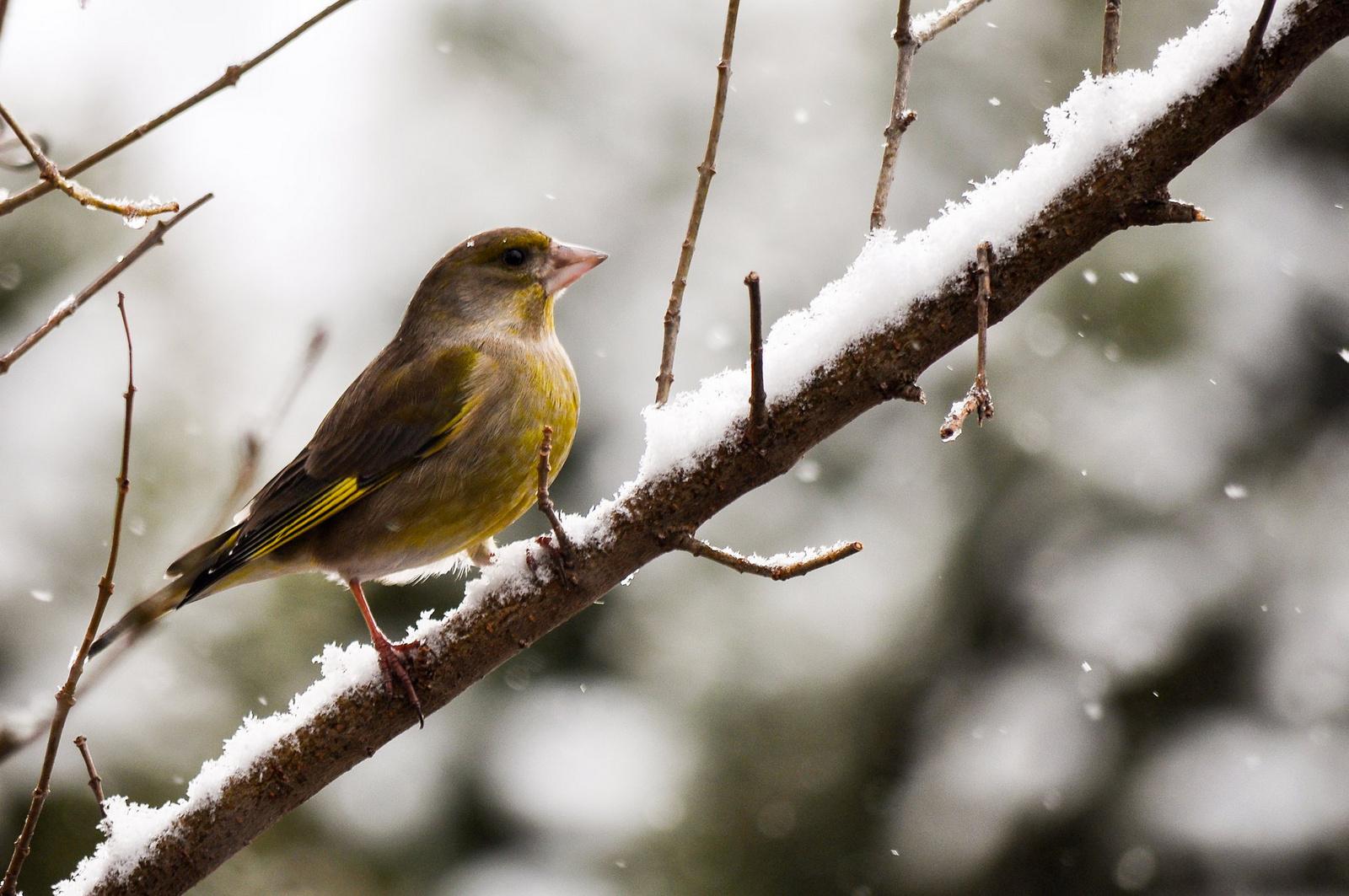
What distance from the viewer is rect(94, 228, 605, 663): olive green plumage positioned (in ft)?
11.6

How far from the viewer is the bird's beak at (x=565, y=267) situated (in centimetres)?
417

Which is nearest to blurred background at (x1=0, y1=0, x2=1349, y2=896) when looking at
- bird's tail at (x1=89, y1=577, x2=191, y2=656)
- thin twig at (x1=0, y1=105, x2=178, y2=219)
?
bird's tail at (x1=89, y1=577, x2=191, y2=656)

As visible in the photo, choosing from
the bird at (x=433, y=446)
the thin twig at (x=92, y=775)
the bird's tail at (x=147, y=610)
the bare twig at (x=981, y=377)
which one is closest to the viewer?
the bare twig at (x=981, y=377)

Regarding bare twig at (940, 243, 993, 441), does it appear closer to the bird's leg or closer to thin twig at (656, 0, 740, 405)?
thin twig at (656, 0, 740, 405)

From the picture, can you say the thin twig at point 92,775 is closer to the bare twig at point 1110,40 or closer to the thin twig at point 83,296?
the thin twig at point 83,296

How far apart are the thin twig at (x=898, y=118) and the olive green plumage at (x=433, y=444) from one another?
1370mm

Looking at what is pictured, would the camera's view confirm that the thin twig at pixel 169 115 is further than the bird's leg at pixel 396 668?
No

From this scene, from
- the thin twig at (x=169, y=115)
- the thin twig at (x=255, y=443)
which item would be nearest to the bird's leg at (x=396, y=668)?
the thin twig at (x=255, y=443)

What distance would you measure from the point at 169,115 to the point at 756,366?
111 centimetres

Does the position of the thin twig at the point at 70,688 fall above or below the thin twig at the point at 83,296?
below

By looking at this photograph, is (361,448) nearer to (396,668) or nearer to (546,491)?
(396,668)

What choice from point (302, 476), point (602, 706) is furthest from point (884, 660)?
point (302, 476)

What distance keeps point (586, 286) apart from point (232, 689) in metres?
2.60

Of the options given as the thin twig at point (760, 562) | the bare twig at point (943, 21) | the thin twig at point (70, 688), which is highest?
the bare twig at point (943, 21)
